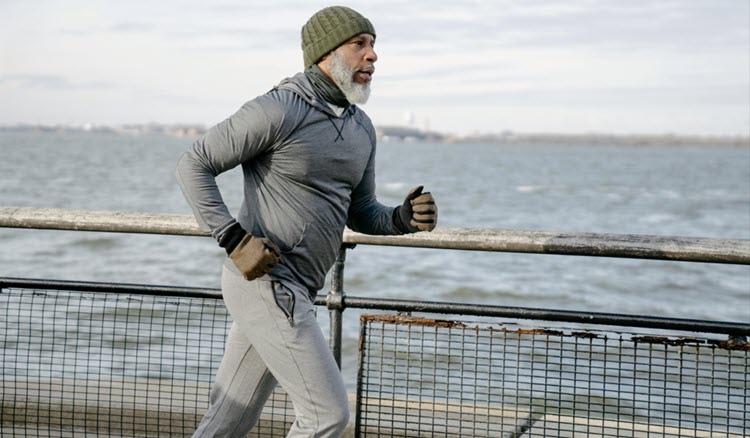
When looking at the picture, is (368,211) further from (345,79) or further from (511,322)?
(511,322)

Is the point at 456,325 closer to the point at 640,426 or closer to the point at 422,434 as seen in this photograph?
the point at 422,434

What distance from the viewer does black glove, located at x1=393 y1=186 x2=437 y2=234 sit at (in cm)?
323

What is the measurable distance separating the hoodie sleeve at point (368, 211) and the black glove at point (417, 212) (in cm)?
9

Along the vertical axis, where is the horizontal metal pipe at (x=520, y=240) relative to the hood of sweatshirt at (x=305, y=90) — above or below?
below

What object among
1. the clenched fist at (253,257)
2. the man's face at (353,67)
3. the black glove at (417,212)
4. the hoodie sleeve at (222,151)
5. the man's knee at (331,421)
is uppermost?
the man's face at (353,67)

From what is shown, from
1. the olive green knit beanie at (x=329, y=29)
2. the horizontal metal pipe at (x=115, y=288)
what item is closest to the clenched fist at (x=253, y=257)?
the olive green knit beanie at (x=329, y=29)

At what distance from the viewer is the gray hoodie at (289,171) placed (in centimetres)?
298

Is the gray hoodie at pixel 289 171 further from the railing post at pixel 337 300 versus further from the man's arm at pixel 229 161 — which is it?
the railing post at pixel 337 300

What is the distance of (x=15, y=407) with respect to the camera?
14.7 ft

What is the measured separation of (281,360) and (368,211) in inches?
28.0

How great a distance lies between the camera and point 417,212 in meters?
3.24

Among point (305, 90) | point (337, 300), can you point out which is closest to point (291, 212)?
point (305, 90)

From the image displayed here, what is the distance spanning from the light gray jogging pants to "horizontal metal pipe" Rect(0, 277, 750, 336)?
0.64 metres

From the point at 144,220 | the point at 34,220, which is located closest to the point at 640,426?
the point at 144,220
